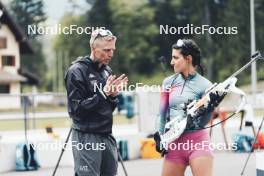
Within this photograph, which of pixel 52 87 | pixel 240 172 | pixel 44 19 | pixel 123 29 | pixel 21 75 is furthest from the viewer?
pixel 52 87

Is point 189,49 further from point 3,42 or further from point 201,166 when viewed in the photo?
point 3,42

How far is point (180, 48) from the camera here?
20.4 feet

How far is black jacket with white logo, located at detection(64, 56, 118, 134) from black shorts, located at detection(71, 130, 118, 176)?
2.9 inches

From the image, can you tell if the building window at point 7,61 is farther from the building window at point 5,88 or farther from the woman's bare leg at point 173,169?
the woman's bare leg at point 173,169

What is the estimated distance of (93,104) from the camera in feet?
18.9

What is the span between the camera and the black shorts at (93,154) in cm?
593

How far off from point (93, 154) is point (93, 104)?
0.47 metres

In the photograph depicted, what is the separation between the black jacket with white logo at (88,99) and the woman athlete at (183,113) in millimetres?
551

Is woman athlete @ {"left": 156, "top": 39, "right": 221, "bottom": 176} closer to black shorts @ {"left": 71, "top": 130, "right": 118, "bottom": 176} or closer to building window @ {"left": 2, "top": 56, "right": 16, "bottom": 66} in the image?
black shorts @ {"left": 71, "top": 130, "right": 118, "bottom": 176}

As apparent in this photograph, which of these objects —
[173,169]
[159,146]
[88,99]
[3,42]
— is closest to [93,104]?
[88,99]

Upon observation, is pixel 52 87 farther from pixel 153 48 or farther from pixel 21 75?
pixel 21 75

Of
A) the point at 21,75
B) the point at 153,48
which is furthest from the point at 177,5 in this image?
the point at 21,75

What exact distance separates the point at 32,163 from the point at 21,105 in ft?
9.25

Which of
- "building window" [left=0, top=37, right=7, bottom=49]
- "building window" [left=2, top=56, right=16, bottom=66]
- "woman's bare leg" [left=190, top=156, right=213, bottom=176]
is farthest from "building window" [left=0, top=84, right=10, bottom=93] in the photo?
"woman's bare leg" [left=190, top=156, right=213, bottom=176]
